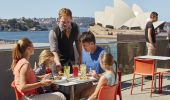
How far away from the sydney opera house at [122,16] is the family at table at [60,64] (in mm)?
67868

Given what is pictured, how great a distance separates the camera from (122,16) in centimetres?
7712

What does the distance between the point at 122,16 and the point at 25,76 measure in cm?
7337

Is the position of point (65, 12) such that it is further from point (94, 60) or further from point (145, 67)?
point (145, 67)

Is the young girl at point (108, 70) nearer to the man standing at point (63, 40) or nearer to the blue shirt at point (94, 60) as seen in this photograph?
the blue shirt at point (94, 60)

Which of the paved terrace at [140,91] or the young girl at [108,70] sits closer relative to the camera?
the young girl at [108,70]

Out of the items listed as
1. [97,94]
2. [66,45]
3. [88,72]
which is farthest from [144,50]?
[97,94]

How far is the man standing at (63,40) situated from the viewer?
5.92 meters

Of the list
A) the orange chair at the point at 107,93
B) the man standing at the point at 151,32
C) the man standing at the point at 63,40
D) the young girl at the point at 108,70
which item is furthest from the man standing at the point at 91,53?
the man standing at the point at 151,32

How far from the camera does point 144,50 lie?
10938mm

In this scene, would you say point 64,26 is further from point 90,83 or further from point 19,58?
point 19,58

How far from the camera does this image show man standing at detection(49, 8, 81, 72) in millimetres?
5918

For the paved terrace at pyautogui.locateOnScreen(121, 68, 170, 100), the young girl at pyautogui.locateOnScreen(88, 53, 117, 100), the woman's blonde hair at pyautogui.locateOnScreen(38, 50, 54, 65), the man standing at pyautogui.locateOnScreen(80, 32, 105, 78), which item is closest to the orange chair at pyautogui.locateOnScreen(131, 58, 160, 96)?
the paved terrace at pyautogui.locateOnScreen(121, 68, 170, 100)

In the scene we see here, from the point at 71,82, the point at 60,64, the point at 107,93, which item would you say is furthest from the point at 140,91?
Result: the point at 107,93

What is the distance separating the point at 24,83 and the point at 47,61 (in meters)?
0.83
